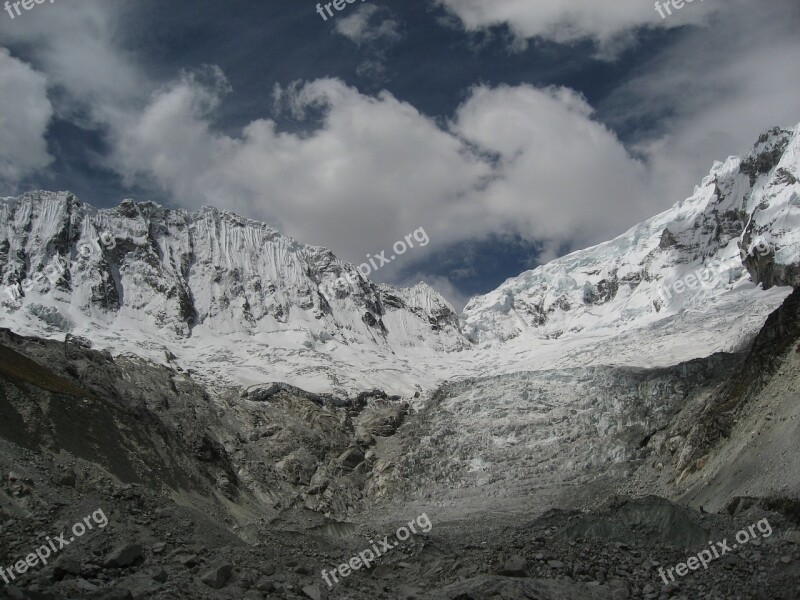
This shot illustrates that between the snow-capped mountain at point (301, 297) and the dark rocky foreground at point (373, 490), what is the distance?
19454 millimetres

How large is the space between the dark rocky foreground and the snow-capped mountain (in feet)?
63.8

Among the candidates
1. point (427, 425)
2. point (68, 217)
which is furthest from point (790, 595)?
point (68, 217)

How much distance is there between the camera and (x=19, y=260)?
447 feet

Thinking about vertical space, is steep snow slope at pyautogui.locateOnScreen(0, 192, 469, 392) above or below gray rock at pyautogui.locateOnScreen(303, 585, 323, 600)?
above

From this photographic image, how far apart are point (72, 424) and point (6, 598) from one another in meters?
35.4

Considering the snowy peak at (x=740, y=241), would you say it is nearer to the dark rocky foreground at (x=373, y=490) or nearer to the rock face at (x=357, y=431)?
the rock face at (x=357, y=431)

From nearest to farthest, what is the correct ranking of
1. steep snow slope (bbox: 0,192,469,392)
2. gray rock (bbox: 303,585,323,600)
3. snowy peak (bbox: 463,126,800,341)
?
gray rock (bbox: 303,585,323,600) → steep snow slope (bbox: 0,192,469,392) → snowy peak (bbox: 463,126,800,341)

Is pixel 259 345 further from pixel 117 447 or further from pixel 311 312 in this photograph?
pixel 117 447

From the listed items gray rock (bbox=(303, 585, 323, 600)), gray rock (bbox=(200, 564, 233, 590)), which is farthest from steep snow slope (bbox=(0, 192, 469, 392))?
gray rock (bbox=(303, 585, 323, 600))

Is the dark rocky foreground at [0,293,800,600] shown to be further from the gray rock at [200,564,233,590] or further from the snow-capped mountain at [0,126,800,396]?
the snow-capped mountain at [0,126,800,396]

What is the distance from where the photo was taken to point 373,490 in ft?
265

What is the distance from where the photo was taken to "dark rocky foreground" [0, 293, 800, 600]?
768 inches

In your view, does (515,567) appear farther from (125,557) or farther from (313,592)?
(125,557)

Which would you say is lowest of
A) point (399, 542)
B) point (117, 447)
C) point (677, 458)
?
point (677, 458)
